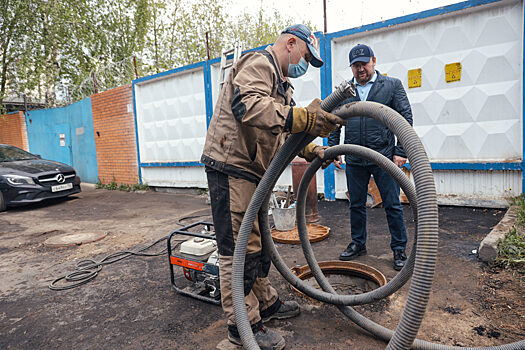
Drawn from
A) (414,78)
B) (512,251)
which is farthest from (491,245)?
(414,78)

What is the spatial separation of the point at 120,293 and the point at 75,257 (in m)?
1.41

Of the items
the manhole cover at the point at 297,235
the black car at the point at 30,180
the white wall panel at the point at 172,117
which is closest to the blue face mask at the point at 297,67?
the manhole cover at the point at 297,235

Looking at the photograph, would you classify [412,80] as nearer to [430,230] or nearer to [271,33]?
[430,230]

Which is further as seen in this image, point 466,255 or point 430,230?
point 466,255

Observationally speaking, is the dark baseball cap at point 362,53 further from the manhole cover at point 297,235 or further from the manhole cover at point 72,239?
the manhole cover at point 72,239

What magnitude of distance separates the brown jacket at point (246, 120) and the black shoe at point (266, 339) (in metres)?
0.94

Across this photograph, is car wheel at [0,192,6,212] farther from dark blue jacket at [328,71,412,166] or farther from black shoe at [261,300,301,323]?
dark blue jacket at [328,71,412,166]

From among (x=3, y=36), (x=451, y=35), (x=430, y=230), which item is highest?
(x=3, y=36)

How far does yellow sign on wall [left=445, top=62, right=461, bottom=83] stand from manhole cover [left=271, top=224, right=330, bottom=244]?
2939 millimetres

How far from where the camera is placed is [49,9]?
45.1 feet

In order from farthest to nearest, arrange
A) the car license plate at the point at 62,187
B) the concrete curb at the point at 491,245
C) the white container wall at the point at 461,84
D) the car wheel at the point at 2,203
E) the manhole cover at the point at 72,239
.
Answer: the car license plate at the point at 62,187 → the car wheel at the point at 2,203 → the white container wall at the point at 461,84 → the manhole cover at the point at 72,239 → the concrete curb at the point at 491,245

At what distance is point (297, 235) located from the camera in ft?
13.1

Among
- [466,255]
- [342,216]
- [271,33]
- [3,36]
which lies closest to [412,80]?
[342,216]

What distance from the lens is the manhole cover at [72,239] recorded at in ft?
14.1
